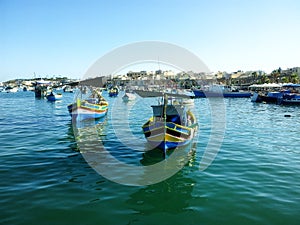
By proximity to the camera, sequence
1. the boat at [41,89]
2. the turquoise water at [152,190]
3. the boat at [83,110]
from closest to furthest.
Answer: the turquoise water at [152,190] → the boat at [83,110] → the boat at [41,89]

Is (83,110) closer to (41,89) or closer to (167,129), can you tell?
(167,129)

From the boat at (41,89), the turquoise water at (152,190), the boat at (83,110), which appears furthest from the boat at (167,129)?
the boat at (41,89)

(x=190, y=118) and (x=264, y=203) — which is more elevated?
(x=190, y=118)

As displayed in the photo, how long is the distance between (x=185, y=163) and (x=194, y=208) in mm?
5302

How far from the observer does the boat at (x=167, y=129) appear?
15352 millimetres

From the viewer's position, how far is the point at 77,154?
628 inches

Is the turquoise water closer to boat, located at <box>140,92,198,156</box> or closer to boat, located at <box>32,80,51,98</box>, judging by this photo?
boat, located at <box>140,92,198,156</box>

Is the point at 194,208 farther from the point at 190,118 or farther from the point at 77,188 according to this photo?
the point at 190,118

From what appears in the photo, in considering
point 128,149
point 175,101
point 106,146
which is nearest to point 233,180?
point 128,149

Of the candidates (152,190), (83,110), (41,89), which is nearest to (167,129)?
(152,190)

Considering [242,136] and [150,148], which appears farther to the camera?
[242,136]

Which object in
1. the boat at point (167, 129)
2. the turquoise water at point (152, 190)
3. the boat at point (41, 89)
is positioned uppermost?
the boat at point (41, 89)

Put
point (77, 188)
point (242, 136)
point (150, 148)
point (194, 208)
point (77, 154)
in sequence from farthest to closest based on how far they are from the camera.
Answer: point (242, 136) < point (150, 148) < point (77, 154) < point (77, 188) < point (194, 208)

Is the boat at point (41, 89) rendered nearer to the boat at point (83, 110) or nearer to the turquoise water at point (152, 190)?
the boat at point (83, 110)
